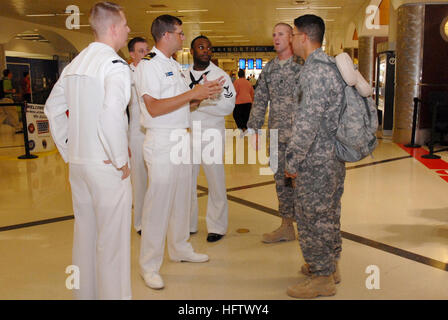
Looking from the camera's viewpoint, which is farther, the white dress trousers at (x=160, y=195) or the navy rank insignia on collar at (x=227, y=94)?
the navy rank insignia on collar at (x=227, y=94)

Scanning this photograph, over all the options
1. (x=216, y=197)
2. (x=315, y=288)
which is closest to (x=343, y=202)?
(x=216, y=197)

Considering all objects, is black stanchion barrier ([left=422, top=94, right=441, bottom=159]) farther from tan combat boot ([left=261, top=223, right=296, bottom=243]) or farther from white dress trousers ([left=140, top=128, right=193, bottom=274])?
white dress trousers ([left=140, top=128, right=193, bottom=274])

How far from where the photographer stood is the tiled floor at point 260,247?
103 inches

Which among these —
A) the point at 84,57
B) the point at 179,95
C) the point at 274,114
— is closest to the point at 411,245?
the point at 274,114

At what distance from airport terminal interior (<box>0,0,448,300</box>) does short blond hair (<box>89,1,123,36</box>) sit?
1.55 m

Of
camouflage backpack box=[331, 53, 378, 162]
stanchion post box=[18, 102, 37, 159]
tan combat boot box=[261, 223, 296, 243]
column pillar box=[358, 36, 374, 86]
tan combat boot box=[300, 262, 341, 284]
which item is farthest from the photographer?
column pillar box=[358, 36, 374, 86]

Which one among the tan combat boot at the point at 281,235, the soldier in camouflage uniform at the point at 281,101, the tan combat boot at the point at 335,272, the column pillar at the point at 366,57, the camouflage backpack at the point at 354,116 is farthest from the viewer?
the column pillar at the point at 366,57

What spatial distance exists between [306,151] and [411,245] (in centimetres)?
152

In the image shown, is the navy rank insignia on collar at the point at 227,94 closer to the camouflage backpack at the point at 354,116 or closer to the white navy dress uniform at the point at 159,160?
the white navy dress uniform at the point at 159,160

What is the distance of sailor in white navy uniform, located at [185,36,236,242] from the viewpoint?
3277 millimetres

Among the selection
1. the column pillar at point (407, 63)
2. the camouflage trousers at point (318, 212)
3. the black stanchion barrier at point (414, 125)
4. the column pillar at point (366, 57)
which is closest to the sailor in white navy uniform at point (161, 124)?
the camouflage trousers at point (318, 212)

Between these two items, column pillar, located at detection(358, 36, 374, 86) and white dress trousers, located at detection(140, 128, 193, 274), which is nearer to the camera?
white dress trousers, located at detection(140, 128, 193, 274)

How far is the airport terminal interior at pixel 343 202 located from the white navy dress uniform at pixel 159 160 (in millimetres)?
254

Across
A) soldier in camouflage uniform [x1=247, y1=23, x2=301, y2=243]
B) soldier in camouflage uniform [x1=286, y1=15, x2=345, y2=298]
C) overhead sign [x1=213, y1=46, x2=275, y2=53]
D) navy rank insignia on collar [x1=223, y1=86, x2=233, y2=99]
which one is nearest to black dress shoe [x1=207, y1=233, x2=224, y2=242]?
soldier in camouflage uniform [x1=247, y1=23, x2=301, y2=243]
